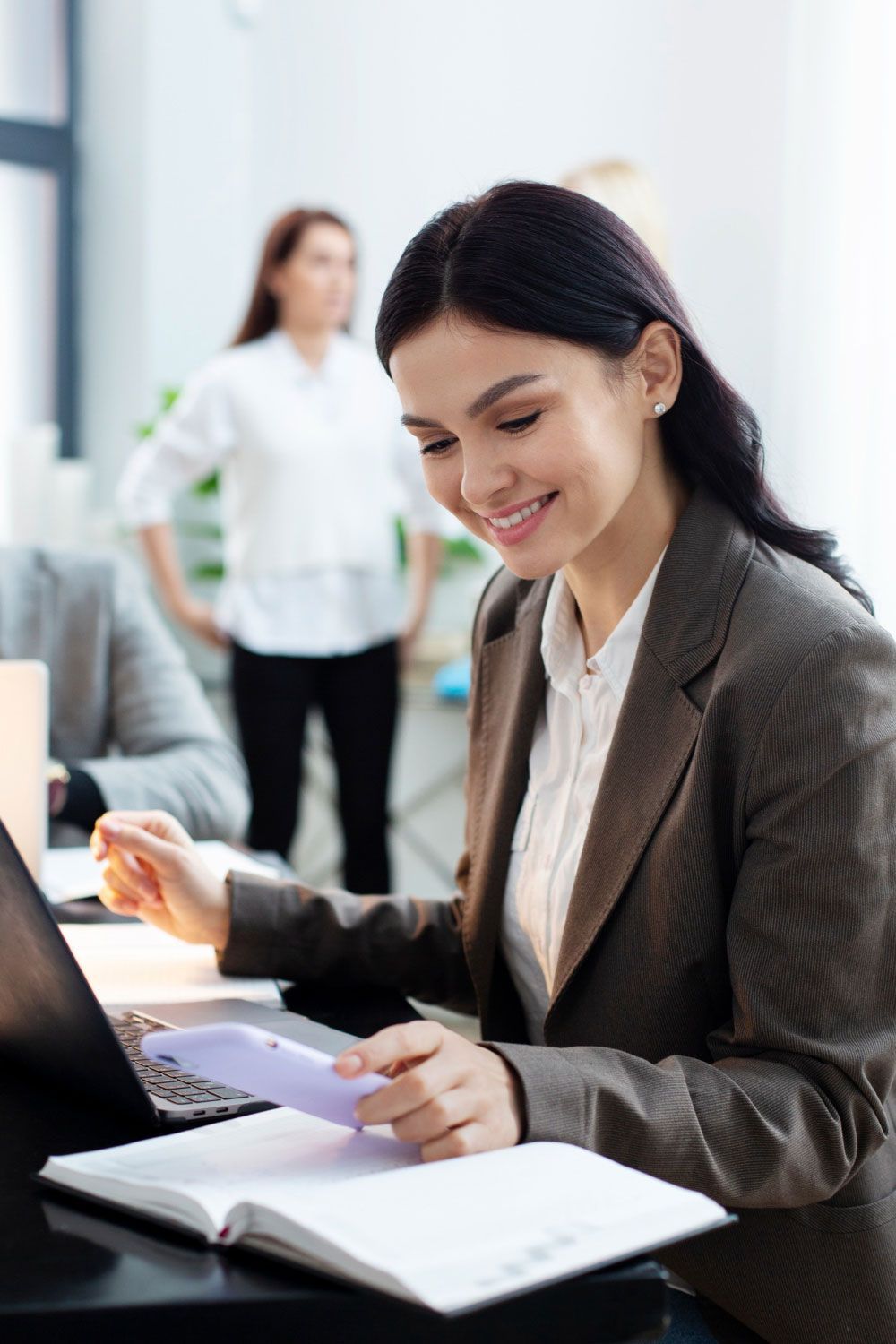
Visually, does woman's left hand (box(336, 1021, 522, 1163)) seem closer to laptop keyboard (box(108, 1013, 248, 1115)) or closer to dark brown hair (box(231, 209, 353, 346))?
laptop keyboard (box(108, 1013, 248, 1115))

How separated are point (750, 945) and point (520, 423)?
15.5 inches

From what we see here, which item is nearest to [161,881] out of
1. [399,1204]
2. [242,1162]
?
[242,1162]

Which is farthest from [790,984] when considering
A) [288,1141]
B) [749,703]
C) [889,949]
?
[288,1141]

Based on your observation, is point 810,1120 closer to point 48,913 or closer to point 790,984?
point 790,984

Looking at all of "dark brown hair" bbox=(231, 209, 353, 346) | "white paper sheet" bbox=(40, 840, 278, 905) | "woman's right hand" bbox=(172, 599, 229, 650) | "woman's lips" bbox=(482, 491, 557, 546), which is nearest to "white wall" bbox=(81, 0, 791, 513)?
"dark brown hair" bbox=(231, 209, 353, 346)

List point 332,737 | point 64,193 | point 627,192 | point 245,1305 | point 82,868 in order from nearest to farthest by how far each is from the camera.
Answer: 1. point 245,1305
2. point 82,868
3. point 627,192
4. point 332,737
5. point 64,193

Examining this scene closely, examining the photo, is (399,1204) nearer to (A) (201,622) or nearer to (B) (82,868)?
(B) (82,868)

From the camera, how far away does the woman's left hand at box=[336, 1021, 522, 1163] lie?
792 millimetres

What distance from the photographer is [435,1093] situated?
80cm

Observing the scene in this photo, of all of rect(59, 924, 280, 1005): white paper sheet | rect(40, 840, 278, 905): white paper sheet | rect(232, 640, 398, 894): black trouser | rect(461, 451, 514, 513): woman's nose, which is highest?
rect(461, 451, 514, 513): woman's nose

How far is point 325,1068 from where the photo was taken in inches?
30.4

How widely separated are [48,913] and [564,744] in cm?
58

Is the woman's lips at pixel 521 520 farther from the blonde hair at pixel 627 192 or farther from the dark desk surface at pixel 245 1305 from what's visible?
the blonde hair at pixel 627 192

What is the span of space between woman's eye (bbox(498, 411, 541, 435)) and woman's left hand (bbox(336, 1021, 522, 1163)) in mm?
447
